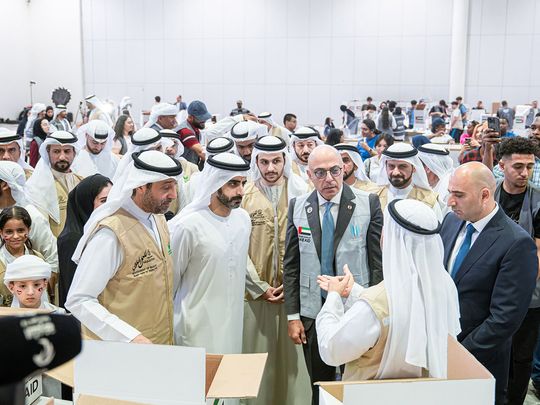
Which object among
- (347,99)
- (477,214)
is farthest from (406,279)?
(347,99)

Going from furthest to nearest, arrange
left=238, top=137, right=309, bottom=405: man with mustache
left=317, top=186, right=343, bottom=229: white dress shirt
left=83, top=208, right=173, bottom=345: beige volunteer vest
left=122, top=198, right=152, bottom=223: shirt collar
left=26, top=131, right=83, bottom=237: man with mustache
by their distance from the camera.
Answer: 1. left=26, top=131, right=83, bottom=237: man with mustache
2. left=238, top=137, right=309, bottom=405: man with mustache
3. left=317, top=186, right=343, bottom=229: white dress shirt
4. left=122, top=198, right=152, bottom=223: shirt collar
5. left=83, top=208, right=173, bottom=345: beige volunteer vest

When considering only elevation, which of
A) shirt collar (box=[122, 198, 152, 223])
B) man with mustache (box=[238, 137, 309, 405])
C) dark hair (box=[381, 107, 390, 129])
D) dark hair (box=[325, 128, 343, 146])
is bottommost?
man with mustache (box=[238, 137, 309, 405])

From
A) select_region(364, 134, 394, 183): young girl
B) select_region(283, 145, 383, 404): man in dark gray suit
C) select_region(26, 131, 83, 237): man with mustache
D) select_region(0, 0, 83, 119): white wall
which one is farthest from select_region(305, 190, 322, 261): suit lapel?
select_region(0, 0, 83, 119): white wall

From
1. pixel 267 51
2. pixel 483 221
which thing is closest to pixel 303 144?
pixel 483 221

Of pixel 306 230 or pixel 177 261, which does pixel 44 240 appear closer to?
pixel 177 261

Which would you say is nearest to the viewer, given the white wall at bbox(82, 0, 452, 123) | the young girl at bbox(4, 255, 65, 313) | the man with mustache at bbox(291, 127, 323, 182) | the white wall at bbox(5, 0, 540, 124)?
the young girl at bbox(4, 255, 65, 313)

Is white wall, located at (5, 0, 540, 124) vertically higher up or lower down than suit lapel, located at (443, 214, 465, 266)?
higher up

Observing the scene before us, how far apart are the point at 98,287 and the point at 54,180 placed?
2642 millimetres

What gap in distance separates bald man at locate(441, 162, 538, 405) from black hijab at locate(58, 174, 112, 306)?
6.65 ft

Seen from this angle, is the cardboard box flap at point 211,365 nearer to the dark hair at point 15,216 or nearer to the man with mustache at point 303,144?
the dark hair at point 15,216

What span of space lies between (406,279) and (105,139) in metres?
4.77

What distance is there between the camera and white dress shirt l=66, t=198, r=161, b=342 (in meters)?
2.72

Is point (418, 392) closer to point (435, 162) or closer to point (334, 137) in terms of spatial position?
point (435, 162)

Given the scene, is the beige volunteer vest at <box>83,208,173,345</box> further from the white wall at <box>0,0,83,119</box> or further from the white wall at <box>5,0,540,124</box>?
the white wall at <box>0,0,83,119</box>
